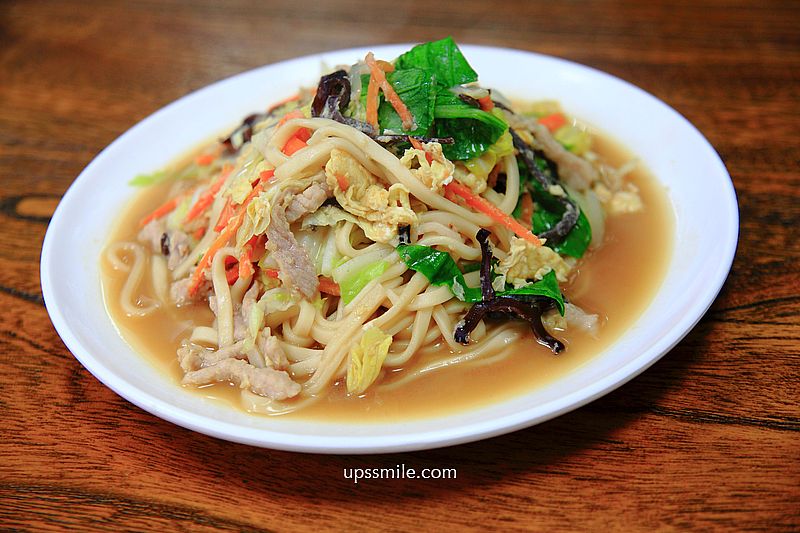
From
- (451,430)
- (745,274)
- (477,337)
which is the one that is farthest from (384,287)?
(745,274)

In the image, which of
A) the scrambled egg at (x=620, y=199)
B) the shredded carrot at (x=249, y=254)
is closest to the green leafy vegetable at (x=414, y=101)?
the shredded carrot at (x=249, y=254)

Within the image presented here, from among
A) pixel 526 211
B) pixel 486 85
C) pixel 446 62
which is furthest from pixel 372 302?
pixel 486 85

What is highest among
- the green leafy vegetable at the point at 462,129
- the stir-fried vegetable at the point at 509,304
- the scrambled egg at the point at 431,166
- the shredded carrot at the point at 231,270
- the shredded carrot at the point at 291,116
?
the green leafy vegetable at the point at 462,129

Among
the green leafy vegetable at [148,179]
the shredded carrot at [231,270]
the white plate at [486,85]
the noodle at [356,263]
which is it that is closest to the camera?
the white plate at [486,85]

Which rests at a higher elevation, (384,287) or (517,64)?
(517,64)

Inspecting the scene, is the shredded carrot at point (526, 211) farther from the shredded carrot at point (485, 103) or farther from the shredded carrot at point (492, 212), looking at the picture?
the shredded carrot at point (485, 103)

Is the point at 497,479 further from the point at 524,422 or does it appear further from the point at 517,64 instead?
the point at 517,64

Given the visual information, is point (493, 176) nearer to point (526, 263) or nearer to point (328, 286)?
point (526, 263)

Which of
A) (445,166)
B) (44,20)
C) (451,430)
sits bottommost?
(44,20)
